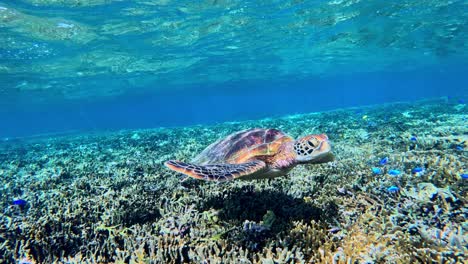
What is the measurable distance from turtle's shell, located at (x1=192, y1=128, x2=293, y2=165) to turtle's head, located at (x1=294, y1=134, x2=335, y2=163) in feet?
1.96

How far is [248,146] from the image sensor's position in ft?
15.1

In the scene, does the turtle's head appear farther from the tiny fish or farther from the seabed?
the tiny fish

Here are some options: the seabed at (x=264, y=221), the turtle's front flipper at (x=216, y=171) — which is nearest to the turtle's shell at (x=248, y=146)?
the turtle's front flipper at (x=216, y=171)

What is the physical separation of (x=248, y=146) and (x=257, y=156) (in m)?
0.40

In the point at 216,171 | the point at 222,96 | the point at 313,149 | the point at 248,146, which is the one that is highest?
the point at 313,149

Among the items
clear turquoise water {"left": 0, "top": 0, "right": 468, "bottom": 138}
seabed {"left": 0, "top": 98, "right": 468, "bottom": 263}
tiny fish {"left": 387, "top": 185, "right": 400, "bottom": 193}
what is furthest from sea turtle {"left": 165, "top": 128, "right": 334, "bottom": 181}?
clear turquoise water {"left": 0, "top": 0, "right": 468, "bottom": 138}

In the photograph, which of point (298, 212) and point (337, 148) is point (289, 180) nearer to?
point (298, 212)

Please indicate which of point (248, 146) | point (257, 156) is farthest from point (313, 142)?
point (248, 146)

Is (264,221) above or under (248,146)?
under

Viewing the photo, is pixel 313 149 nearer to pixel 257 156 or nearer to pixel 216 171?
pixel 257 156

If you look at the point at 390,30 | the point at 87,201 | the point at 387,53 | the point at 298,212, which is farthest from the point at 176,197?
the point at 387,53

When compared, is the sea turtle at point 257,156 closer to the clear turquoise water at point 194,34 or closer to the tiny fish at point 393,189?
the tiny fish at point 393,189

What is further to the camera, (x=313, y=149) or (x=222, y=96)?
(x=222, y=96)

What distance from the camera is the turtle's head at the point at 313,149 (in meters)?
3.29
